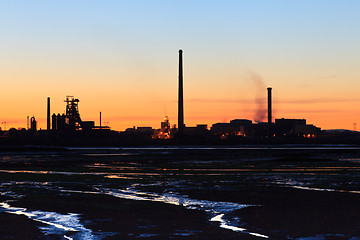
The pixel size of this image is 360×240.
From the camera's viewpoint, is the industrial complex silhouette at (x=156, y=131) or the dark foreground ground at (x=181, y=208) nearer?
the dark foreground ground at (x=181, y=208)

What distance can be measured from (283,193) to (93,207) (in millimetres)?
6452

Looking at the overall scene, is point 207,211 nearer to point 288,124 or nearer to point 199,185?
point 199,185

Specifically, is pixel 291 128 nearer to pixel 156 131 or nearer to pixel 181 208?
pixel 156 131

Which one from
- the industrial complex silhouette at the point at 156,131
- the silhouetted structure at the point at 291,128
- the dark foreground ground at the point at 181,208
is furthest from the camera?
the silhouetted structure at the point at 291,128

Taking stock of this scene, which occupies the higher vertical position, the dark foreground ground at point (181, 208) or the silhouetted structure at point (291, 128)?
the silhouetted structure at point (291, 128)

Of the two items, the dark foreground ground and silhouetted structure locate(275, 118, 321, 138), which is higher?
silhouetted structure locate(275, 118, 321, 138)

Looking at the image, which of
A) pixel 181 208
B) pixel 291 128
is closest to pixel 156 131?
pixel 291 128

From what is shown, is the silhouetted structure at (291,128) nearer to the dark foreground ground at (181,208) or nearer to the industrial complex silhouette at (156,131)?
the industrial complex silhouette at (156,131)

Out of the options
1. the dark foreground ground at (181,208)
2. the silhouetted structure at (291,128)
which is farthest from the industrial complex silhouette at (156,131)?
the dark foreground ground at (181,208)

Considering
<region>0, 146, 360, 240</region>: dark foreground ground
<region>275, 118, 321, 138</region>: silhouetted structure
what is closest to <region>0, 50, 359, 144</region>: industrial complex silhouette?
<region>275, 118, 321, 138</region>: silhouetted structure

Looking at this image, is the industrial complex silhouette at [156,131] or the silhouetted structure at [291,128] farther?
the silhouetted structure at [291,128]

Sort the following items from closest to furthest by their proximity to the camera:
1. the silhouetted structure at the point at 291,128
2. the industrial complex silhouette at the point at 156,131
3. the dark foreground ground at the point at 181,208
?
1. the dark foreground ground at the point at 181,208
2. the industrial complex silhouette at the point at 156,131
3. the silhouetted structure at the point at 291,128

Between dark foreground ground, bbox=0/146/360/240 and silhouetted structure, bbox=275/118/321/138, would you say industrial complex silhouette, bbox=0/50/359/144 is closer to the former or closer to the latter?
silhouetted structure, bbox=275/118/321/138

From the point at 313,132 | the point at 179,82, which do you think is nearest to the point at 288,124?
the point at 313,132
